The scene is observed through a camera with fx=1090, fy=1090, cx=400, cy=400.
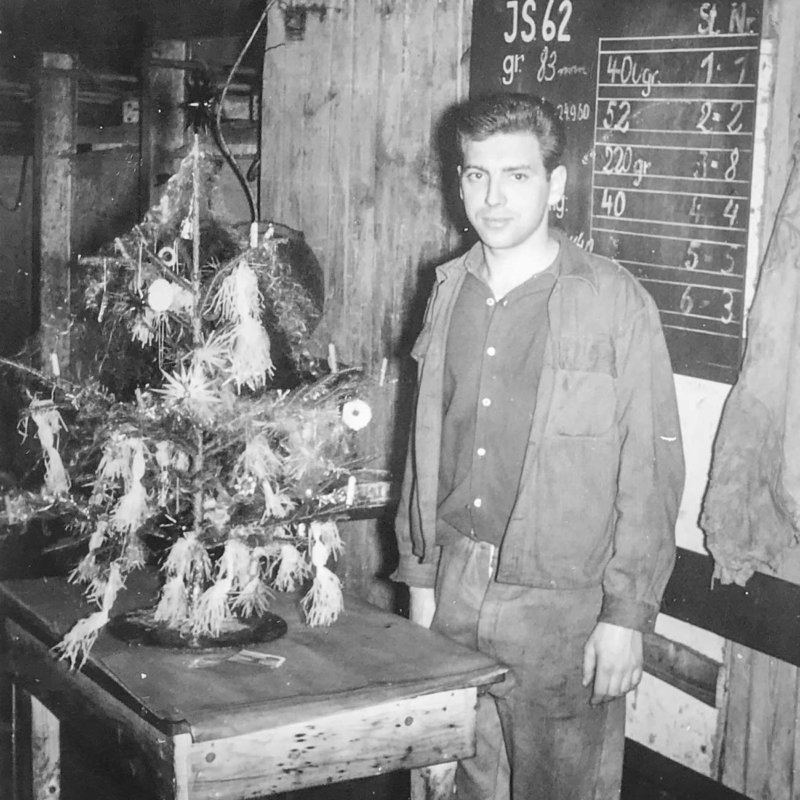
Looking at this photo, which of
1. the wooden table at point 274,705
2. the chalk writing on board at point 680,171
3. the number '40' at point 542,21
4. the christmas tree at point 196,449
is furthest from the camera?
the number '40' at point 542,21

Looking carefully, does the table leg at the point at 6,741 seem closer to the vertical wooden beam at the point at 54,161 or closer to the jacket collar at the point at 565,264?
the jacket collar at the point at 565,264

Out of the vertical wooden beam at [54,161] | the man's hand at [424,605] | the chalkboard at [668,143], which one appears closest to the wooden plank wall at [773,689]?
the chalkboard at [668,143]

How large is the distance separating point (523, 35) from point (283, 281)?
1.86m

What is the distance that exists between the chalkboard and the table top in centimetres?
140

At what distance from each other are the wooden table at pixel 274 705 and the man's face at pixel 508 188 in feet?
3.54

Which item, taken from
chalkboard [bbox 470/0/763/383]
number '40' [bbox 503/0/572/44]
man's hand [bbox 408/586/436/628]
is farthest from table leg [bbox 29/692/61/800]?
number '40' [bbox 503/0/572/44]

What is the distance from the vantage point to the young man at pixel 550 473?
2.75 meters

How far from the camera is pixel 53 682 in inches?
114

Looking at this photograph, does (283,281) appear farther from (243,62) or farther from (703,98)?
(243,62)

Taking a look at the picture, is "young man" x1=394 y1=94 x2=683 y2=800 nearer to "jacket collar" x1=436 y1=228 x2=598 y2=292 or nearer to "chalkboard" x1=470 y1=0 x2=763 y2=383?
"jacket collar" x1=436 y1=228 x2=598 y2=292

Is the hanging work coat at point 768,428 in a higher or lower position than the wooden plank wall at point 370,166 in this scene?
lower

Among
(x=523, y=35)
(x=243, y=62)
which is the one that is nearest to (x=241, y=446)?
(x=523, y=35)

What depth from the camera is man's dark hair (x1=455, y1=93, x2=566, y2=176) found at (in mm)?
2822

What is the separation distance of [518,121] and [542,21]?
1449 millimetres
